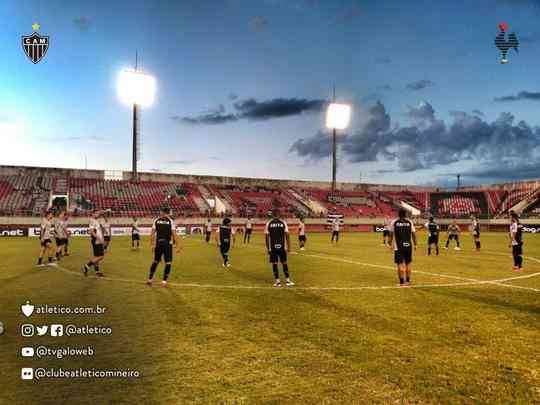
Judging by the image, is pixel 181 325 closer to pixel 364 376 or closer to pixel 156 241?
pixel 364 376

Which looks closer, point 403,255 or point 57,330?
point 57,330

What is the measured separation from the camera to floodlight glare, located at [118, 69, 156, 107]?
52600 mm

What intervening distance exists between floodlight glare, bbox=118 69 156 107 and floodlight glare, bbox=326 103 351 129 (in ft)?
90.7

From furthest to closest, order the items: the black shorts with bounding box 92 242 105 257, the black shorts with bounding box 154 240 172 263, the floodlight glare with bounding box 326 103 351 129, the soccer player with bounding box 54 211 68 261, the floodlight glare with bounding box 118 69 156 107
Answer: the floodlight glare with bounding box 326 103 351 129, the floodlight glare with bounding box 118 69 156 107, the soccer player with bounding box 54 211 68 261, the black shorts with bounding box 92 242 105 257, the black shorts with bounding box 154 240 172 263

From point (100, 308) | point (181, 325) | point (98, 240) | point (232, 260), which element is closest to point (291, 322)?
point (181, 325)

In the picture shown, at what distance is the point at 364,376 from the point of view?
582cm

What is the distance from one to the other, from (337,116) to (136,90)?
102ft

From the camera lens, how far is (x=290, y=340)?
7406 mm

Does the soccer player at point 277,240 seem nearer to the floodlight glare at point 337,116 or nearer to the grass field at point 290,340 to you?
the grass field at point 290,340

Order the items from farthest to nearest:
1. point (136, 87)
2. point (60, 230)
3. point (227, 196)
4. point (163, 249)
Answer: point (227, 196)
point (136, 87)
point (60, 230)
point (163, 249)

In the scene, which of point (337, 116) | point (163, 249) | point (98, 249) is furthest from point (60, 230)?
point (337, 116)

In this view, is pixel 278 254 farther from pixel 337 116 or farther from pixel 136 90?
pixel 337 116

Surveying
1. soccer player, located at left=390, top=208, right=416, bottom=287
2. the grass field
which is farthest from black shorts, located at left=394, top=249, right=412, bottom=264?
the grass field

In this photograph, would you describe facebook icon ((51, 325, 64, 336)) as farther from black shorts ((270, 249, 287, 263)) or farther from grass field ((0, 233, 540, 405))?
black shorts ((270, 249, 287, 263))
